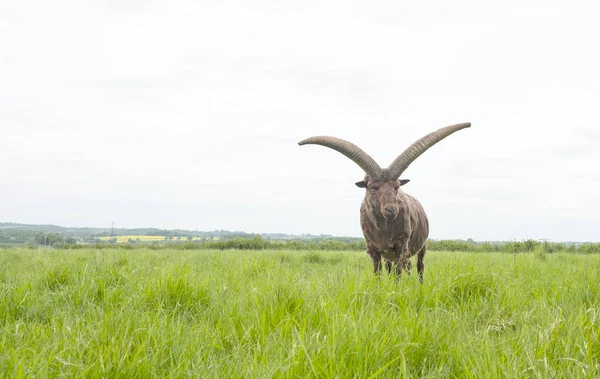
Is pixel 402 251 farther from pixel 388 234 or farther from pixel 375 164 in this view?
pixel 375 164

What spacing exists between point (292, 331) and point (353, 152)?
190 inches

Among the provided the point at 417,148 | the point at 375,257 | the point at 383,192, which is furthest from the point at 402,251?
the point at 417,148

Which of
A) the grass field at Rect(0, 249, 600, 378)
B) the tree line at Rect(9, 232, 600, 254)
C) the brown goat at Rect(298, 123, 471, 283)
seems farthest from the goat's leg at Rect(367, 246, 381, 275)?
the tree line at Rect(9, 232, 600, 254)

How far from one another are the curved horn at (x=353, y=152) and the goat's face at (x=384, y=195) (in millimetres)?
186

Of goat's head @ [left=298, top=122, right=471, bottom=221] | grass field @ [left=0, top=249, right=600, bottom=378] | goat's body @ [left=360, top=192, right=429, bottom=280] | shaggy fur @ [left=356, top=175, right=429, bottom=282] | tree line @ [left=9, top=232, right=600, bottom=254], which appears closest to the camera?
grass field @ [left=0, top=249, right=600, bottom=378]

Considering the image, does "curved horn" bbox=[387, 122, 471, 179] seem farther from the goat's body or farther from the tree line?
the tree line

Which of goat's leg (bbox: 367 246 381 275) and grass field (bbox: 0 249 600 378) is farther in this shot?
goat's leg (bbox: 367 246 381 275)

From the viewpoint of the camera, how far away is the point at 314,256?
13.8 meters

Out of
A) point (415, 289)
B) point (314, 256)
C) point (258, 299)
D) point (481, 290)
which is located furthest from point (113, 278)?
point (314, 256)

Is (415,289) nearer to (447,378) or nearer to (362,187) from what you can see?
(447,378)

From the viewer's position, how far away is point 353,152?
704cm

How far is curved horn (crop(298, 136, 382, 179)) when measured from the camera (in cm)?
702

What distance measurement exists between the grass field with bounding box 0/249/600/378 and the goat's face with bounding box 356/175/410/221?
1814mm

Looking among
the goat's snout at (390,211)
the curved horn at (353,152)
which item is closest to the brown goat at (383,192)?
the curved horn at (353,152)
